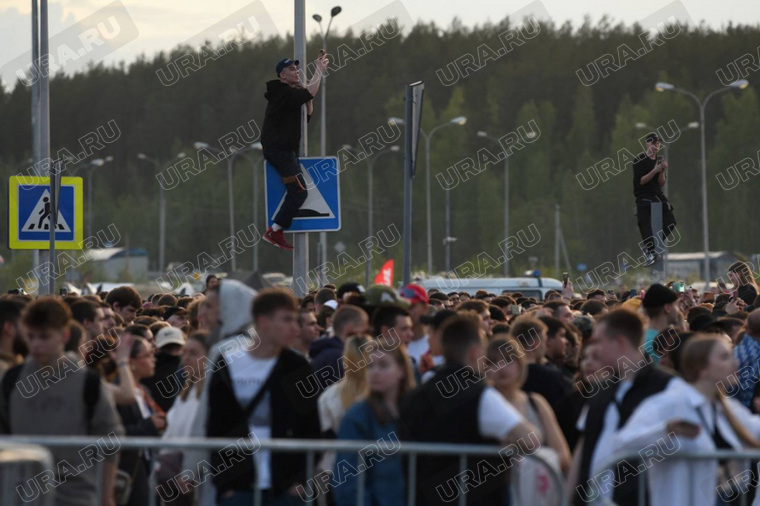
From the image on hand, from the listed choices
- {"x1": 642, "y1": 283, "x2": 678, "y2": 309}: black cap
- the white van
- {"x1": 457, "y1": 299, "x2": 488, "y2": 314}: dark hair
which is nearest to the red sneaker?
{"x1": 457, "y1": 299, "x2": 488, "y2": 314}: dark hair

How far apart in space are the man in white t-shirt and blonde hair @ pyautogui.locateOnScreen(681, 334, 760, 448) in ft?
2.66

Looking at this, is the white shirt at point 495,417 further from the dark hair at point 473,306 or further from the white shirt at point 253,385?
the dark hair at point 473,306

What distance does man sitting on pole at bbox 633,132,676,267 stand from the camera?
1458 centimetres

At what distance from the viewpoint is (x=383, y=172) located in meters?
108

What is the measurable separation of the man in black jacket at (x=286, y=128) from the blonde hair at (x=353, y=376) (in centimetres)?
474

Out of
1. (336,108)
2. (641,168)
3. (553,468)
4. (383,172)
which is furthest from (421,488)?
(336,108)

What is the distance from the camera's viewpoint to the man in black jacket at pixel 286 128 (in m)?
11.7

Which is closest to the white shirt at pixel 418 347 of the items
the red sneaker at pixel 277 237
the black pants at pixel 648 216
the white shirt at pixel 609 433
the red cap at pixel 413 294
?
the red cap at pixel 413 294

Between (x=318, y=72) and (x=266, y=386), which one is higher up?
(x=318, y=72)

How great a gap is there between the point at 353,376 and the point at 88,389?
1373mm

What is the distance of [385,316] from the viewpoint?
8.03 metres

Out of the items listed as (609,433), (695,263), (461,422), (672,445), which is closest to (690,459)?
(672,445)

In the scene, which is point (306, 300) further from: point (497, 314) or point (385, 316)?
point (385, 316)

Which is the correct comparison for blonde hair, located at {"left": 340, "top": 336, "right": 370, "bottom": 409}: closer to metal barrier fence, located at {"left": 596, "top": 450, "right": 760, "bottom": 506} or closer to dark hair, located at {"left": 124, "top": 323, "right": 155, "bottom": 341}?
dark hair, located at {"left": 124, "top": 323, "right": 155, "bottom": 341}
